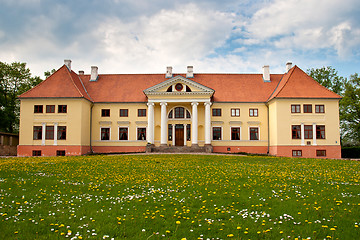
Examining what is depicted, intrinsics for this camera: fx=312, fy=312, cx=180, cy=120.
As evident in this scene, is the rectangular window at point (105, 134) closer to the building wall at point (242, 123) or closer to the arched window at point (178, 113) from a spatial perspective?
the arched window at point (178, 113)

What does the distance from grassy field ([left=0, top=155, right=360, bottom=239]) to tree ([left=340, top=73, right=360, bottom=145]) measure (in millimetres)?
40867

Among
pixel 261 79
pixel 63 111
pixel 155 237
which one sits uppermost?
pixel 261 79

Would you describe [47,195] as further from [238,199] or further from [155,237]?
[238,199]

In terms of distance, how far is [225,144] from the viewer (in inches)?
1667

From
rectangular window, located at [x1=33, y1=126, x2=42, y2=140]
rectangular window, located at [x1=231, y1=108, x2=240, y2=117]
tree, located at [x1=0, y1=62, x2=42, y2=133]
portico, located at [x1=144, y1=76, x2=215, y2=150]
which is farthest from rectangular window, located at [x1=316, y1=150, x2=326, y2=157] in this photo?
tree, located at [x1=0, y1=62, x2=42, y2=133]

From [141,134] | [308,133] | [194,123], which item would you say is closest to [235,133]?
[194,123]

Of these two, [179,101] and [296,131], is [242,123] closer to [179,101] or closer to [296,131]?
[296,131]

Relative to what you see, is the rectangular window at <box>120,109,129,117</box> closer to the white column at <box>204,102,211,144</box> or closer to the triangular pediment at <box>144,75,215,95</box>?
the triangular pediment at <box>144,75,215,95</box>

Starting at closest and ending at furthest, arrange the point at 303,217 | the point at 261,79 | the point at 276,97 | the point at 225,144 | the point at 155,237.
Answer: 1. the point at 155,237
2. the point at 303,217
3. the point at 276,97
4. the point at 225,144
5. the point at 261,79

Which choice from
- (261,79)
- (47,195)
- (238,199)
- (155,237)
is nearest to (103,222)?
(155,237)

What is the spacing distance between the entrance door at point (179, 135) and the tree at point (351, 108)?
27.8 meters

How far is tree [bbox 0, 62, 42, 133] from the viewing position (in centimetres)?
4947

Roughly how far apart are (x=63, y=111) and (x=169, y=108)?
45.2 ft

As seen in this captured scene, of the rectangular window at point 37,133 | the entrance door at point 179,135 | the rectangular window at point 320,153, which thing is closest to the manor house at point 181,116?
the entrance door at point 179,135
